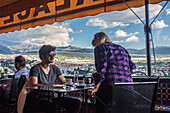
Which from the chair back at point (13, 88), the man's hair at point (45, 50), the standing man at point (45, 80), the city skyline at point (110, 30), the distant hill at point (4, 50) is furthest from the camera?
the distant hill at point (4, 50)

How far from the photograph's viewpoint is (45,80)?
3.05 m

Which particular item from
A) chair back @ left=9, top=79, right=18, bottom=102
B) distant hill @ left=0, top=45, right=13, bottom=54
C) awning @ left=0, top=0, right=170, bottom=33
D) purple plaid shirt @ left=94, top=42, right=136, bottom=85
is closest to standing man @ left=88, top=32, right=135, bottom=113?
purple plaid shirt @ left=94, top=42, right=136, bottom=85

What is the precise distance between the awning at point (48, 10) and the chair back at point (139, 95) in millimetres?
1681

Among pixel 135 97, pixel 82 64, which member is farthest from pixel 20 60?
pixel 135 97

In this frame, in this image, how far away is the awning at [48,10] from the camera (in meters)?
3.17

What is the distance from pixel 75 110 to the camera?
2.99m

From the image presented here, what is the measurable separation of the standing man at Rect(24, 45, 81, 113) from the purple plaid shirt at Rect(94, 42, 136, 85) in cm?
81

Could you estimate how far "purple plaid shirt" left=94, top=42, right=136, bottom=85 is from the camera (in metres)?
2.39

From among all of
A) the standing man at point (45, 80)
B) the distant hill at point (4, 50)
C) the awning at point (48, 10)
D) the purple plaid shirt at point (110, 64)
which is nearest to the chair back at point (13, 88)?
the standing man at point (45, 80)

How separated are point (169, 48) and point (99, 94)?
1.79m

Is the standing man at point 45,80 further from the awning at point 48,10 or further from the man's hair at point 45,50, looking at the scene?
the awning at point 48,10

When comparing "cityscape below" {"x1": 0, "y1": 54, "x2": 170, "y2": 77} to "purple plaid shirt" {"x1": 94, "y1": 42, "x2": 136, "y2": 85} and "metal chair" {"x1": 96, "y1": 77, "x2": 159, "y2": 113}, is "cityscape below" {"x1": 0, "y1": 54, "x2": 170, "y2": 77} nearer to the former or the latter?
"purple plaid shirt" {"x1": 94, "y1": 42, "x2": 136, "y2": 85}

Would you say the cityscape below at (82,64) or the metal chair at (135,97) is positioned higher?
the cityscape below at (82,64)

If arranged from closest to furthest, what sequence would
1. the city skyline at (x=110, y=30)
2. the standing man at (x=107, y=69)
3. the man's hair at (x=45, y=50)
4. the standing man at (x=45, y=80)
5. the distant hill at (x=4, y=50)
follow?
the standing man at (x=107, y=69)
the standing man at (x=45, y=80)
the man's hair at (x=45, y=50)
the city skyline at (x=110, y=30)
the distant hill at (x=4, y=50)
